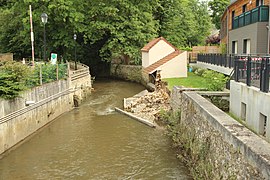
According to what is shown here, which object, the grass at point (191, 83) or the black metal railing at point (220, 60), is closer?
the black metal railing at point (220, 60)

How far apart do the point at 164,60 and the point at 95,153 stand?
15.7 meters

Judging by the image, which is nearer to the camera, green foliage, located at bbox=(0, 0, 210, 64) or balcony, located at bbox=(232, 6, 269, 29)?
balcony, located at bbox=(232, 6, 269, 29)

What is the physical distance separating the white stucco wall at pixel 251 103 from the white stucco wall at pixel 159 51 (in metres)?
17.3

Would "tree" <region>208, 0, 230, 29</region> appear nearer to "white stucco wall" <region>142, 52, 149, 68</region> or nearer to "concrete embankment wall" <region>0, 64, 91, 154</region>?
"white stucco wall" <region>142, 52, 149, 68</region>

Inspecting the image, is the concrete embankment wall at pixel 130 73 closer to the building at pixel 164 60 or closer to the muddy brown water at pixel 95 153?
the building at pixel 164 60

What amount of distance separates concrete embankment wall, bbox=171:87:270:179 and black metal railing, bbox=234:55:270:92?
1493 mm

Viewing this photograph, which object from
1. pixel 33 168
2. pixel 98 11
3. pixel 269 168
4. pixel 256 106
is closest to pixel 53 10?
pixel 98 11

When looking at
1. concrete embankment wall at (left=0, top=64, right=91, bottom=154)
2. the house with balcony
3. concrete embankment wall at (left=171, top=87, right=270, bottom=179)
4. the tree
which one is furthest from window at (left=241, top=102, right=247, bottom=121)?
the tree

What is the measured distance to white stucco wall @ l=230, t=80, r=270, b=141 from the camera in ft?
27.1

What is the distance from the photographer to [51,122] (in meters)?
16.7

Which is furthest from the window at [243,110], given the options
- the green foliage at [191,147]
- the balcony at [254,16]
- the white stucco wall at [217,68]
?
the balcony at [254,16]

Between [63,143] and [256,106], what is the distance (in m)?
8.04

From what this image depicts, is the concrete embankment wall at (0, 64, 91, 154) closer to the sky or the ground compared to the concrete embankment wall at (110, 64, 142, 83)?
closer to the ground

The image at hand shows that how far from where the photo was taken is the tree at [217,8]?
48141mm
